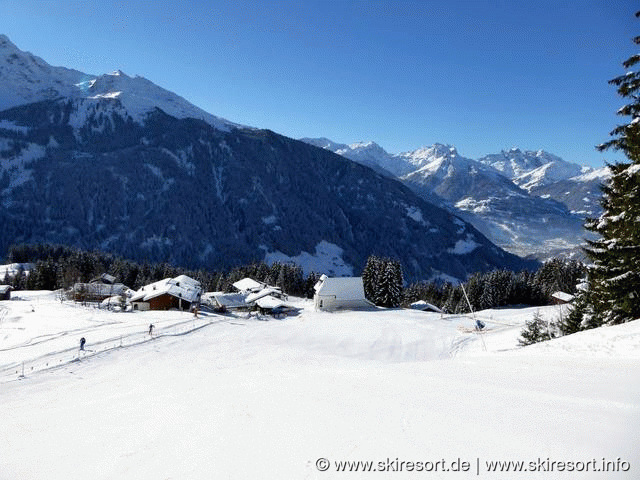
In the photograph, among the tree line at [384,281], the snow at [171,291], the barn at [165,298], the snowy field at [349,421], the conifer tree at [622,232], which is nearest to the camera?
the snowy field at [349,421]

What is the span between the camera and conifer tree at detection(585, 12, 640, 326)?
Answer: 18.7 metres

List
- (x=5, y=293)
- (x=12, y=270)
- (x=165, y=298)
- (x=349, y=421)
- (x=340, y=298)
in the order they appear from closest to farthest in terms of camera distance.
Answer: (x=349, y=421), (x=165, y=298), (x=340, y=298), (x=5, y=293), (x=12, y=270)

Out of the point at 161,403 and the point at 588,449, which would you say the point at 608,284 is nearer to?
the point at 588,449

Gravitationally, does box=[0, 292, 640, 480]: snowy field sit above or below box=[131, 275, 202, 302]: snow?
above

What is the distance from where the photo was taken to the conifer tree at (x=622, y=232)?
18703 millimetres

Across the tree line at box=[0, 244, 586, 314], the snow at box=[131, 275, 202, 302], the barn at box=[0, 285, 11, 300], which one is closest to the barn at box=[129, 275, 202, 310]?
the snow at box=[131, 275, 202, 302]

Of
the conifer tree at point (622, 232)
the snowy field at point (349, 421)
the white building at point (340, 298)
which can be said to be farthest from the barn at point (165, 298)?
the conifer tree at point (622, 232)

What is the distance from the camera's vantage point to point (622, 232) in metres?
20.3

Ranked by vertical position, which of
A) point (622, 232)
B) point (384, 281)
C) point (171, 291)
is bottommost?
point (171, 291)

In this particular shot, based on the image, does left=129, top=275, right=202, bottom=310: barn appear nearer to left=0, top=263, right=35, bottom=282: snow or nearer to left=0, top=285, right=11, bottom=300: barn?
left=0, top=285, right=11, bottom=300: barn

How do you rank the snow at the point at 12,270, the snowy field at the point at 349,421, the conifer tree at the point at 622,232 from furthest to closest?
the snow at the point at 12,270
the conifer tree at the point at 622,232
the snowy field at the point at 349,421

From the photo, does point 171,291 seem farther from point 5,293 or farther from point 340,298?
point 5,293

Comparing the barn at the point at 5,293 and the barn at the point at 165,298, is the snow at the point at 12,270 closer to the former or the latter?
the barn at the point at 5,293

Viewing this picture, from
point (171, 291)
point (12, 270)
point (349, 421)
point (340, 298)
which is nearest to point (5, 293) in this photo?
point (171, 291)
